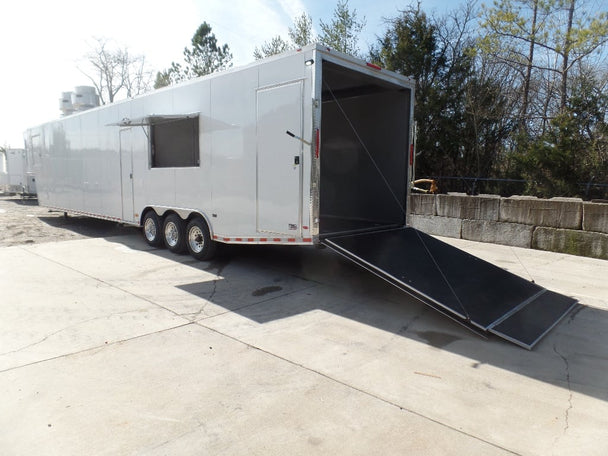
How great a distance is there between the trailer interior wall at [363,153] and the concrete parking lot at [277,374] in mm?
1970

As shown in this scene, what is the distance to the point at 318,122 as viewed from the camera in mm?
5602

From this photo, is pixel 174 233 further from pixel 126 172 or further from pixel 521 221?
pixel 521 221

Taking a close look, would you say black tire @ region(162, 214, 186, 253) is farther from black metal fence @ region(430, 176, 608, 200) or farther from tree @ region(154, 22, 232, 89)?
tree @ region(154, 22, 232, 89)

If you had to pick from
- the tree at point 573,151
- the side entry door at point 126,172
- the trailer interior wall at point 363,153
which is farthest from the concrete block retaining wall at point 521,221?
the side entry door at point 126,172

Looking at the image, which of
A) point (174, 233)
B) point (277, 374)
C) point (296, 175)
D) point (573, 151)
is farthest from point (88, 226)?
point (573, 151)

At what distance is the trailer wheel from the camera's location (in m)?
7.77

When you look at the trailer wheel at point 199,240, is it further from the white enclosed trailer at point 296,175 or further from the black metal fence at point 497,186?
the black metal fence at point 497,186

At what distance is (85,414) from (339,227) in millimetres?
4997

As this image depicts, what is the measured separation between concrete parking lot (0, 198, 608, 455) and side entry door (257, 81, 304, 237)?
1083 mm

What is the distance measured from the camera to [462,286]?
534 centimetres

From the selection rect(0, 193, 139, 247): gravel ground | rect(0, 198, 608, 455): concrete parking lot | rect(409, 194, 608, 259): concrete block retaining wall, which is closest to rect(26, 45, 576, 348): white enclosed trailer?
rect(0, 198, 608, 455): concrete parking lot

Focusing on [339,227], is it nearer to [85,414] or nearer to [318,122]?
[318,122]

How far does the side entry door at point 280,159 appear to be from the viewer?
579 centimetres

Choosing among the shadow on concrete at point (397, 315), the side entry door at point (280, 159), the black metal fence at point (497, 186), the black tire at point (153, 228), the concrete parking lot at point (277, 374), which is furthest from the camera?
the black metal fence at point (497, 186)
